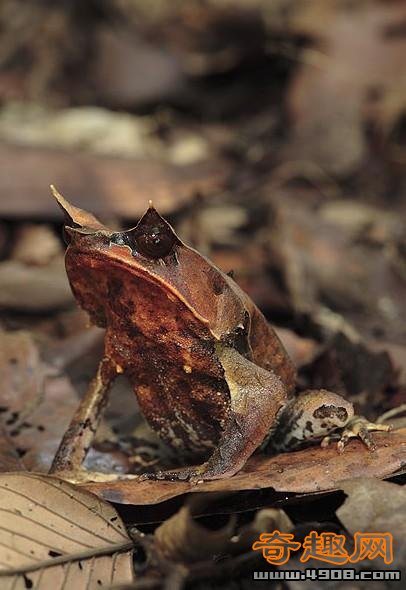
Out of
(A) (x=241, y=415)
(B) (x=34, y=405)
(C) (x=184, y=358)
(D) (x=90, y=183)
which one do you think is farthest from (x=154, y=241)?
(D) (x=90, y=183)

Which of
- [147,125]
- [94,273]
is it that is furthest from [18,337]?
[147,125]

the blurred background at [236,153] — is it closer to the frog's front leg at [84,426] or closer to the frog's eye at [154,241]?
the frog's front leg at [84,426]

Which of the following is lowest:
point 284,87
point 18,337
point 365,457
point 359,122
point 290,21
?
point 365,457

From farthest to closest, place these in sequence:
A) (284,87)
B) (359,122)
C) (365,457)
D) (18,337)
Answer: (284,87)
(359,122)
(18,337)
(365,457)

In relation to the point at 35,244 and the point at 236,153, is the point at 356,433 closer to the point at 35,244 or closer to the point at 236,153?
the point at 35,244

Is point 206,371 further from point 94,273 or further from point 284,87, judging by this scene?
point 284,87

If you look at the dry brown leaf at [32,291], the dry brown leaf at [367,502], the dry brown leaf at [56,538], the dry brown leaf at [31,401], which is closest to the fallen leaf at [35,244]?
the dry brown leaf at [32,291]

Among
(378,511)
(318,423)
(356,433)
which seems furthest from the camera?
(318,423)

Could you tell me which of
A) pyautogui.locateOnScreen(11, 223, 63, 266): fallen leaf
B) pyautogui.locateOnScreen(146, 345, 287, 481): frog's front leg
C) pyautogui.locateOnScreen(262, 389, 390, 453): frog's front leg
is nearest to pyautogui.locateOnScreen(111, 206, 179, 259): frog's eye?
pyautogui.locateOnScreen(146, 345, 287, 481): frog's front leg
